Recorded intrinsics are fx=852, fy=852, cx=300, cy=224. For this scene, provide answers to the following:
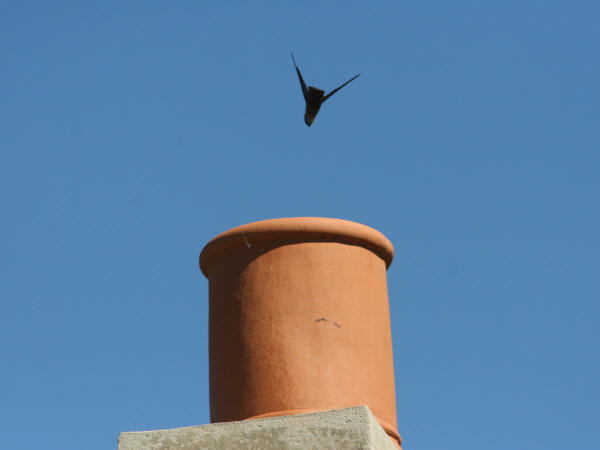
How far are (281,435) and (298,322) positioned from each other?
478 mm

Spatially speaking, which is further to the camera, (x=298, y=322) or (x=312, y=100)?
(x=312, y=100)

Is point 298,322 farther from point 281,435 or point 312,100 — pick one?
point 312,100

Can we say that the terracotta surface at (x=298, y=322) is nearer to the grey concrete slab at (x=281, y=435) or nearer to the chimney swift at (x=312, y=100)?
the grey concrete slab at (x=281, y=435)

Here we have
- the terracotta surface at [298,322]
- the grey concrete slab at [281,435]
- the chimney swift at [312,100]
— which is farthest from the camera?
the chimney swift at [312,100]

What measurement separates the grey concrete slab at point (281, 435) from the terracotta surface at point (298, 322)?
14cm

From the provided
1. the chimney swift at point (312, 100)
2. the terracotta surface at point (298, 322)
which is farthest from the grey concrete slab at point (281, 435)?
the chimney swift at point (312, 100)

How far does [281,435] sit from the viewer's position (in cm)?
307

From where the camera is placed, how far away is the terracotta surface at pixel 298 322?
10.8 feet

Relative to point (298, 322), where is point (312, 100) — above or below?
above

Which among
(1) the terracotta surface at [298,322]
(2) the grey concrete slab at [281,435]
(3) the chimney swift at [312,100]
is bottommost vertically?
(2) the grey concrete slab at [281,435]

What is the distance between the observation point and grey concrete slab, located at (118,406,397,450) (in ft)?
9.80

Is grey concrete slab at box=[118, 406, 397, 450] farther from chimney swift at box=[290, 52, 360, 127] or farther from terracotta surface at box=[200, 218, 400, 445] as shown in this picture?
chimney swift at box=[290, 52, 360, 127]

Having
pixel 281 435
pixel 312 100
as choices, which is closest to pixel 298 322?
pixel 281 435

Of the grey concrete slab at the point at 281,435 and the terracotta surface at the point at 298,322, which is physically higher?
the terracotta surface at the point at 298,322
